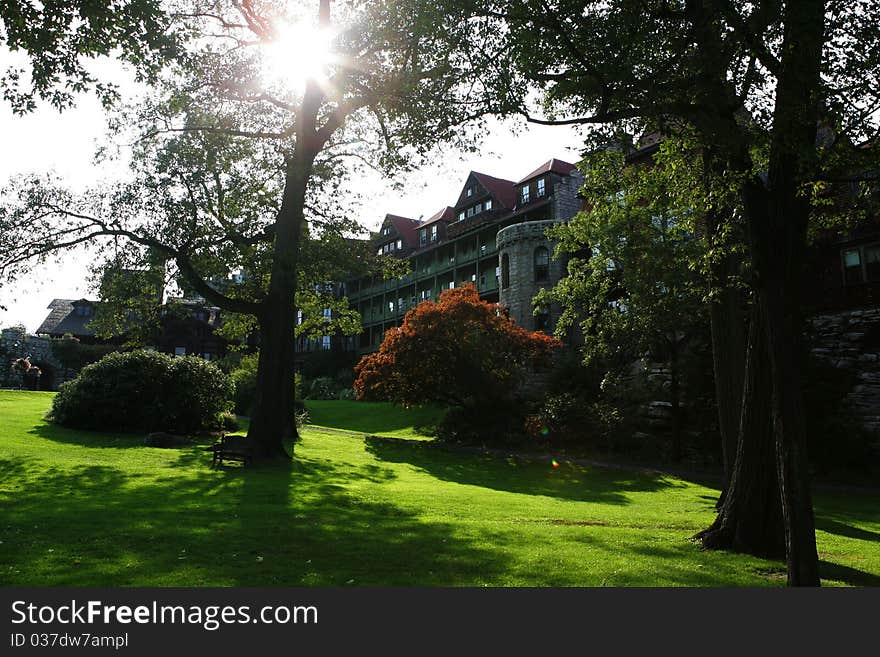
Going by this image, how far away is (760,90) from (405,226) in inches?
2270

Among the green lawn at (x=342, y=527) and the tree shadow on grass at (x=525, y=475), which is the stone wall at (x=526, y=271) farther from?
the green lawn at (x=342, y=527)

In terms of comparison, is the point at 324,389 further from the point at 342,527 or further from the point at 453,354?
the point at 342,527

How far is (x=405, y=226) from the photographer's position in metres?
64.9

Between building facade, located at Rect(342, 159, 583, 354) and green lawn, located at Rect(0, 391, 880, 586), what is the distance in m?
18.4

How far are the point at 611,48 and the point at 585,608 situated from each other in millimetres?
6332

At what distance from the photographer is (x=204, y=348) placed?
62.6 m

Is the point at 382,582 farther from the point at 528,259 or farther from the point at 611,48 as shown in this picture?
the point at 528,259

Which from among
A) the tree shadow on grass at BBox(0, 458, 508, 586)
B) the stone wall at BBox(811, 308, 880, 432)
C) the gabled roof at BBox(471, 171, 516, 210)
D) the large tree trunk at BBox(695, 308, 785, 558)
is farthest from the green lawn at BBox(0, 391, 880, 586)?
the gabled roof at BBox(471, 171, 516, 210)

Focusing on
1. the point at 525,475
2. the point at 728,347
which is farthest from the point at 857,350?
the point at 728,347

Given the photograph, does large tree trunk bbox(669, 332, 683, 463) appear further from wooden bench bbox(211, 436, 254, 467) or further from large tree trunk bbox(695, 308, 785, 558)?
wooden bench bbox(211, 436, 254, 467)

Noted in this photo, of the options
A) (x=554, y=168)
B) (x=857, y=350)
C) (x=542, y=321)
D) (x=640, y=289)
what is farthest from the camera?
(x=554, y=168)

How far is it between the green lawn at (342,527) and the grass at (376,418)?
13975 millimetres

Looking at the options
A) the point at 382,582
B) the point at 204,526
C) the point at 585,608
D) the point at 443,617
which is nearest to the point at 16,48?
the point at 204,526

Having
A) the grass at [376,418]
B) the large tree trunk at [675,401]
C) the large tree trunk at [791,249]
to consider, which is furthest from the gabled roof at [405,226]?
the large tree trunk at [791,249]
